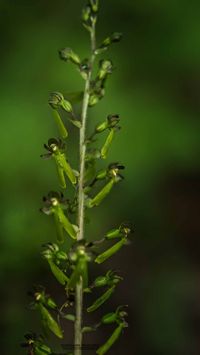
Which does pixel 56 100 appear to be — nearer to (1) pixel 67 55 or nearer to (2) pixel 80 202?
(1) pixel 67 55

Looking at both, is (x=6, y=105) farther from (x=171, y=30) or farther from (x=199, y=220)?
(x=199, y=220)

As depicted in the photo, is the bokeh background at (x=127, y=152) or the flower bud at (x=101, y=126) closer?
the flower bud at (x=101, y=126)

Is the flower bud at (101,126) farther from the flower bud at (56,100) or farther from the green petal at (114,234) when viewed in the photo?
the green petal at (114,234)

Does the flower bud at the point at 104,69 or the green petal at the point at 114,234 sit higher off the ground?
the flower bud at the point at 104,69

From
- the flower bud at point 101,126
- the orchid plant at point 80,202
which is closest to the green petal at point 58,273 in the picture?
the orchid plant at point 80,202

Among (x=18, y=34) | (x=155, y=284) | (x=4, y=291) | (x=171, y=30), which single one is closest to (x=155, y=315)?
(x=155, y=284)

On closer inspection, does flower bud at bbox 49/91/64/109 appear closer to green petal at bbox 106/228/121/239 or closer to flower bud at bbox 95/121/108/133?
flower bud at bbox 95/121/108/133

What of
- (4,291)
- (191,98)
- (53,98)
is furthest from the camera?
(191,98)

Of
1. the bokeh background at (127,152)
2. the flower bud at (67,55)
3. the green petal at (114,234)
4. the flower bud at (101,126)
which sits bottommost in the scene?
the green petal at (114,234)
